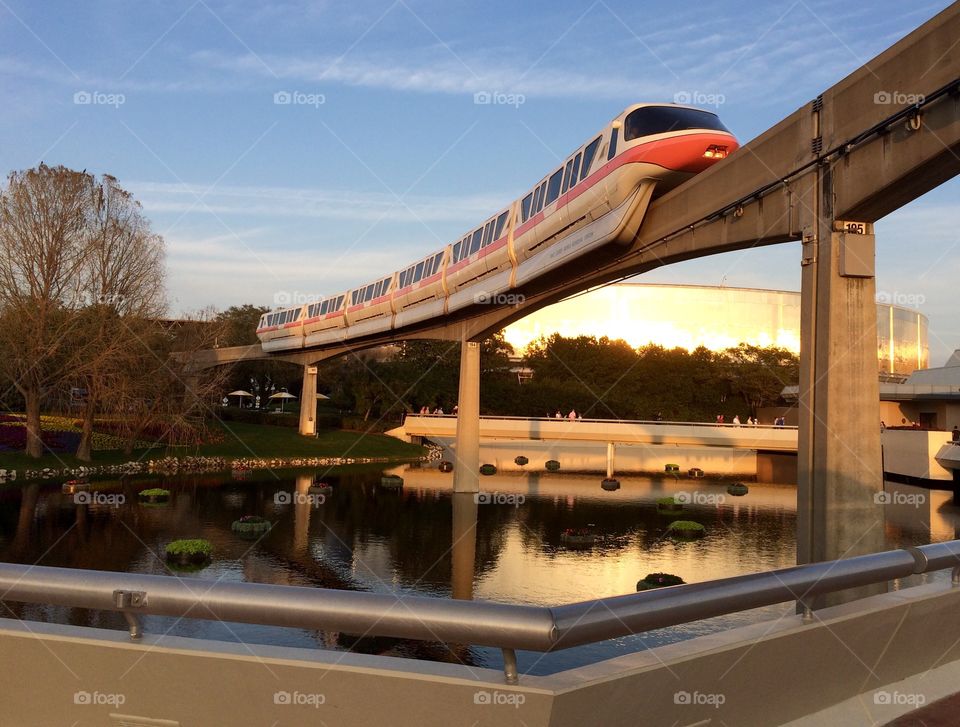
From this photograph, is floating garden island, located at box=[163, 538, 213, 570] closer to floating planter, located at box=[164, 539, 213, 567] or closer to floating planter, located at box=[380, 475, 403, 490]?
floating planter, located at box=[164, 539, 213, 567]

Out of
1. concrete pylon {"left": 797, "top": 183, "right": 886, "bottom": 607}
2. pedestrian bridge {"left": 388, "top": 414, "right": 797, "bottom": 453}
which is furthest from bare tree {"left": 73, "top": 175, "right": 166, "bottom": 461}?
concrete pylon {"left": 797, "top": 183, "right": 886, "bottom": 607}

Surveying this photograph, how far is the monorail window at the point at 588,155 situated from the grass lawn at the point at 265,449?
32.2 metres

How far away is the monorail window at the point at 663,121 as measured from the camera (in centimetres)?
2036

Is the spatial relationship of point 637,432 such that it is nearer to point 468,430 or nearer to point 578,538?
point 468,430

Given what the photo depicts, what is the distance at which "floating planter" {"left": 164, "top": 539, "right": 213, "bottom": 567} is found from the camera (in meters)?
22.7

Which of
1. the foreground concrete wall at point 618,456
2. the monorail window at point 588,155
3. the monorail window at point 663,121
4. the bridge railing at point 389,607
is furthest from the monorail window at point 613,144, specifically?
the foreground concrete wall at point 618,456

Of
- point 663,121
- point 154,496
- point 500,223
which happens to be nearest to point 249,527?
point 154,496

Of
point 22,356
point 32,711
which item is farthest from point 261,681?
point 22,356

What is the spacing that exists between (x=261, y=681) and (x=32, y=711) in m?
1.40

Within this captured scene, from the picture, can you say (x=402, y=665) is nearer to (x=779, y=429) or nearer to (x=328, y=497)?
(x=328, y=497)

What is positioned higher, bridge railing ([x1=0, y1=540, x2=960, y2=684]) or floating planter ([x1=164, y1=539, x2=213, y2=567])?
bridge railing ([x1=0, y1=540, x2=960, y2=684])

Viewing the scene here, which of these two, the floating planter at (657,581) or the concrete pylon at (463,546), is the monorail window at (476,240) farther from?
the floating planter at (657,581)

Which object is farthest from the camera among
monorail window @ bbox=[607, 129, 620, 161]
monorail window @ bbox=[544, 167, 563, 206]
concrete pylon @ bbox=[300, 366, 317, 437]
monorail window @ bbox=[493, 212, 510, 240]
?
concrete pylon @ bbox=[300, 366, 317, 437]

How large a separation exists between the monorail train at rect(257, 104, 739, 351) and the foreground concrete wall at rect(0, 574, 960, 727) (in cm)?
1661
